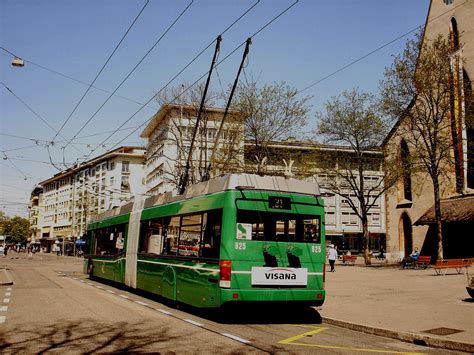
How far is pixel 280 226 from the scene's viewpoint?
36.7ft

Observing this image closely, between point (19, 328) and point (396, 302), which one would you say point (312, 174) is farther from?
point (19, 328)

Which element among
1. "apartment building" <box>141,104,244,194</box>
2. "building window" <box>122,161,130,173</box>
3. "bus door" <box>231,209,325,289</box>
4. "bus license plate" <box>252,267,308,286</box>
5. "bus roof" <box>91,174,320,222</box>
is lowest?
"bus license plate" <box>252,267,308,286</box>

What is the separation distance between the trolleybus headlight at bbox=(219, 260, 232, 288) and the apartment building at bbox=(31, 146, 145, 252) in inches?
2809

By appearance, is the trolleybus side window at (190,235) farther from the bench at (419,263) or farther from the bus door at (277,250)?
the bench at (419,263)

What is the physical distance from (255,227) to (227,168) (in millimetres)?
21832

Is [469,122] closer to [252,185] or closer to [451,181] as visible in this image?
[451,181]

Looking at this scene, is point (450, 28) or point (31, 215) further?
point (31, 215)

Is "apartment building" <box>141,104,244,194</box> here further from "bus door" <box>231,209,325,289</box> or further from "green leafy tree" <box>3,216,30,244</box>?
Result: "green leafy tree" <box>3,216,30,244</box>

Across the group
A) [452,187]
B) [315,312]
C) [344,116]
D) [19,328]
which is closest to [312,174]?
[344,116]

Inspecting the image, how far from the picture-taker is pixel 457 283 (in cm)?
2027

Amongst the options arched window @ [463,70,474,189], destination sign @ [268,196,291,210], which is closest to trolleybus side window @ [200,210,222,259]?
destination sign @ [268,196,291,210]

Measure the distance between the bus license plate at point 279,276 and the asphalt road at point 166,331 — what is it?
0.87 meters

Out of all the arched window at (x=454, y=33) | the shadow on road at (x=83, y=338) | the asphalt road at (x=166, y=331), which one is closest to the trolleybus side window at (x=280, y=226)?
the asphalt road at (x=166, y=331)

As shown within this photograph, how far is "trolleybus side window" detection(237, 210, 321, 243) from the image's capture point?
10852mm
